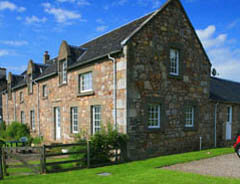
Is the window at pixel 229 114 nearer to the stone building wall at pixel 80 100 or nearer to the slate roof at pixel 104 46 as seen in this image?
the slate roof at pixel 104 46

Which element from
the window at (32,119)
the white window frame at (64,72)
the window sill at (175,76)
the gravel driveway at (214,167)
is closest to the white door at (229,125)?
the gravel driveway at (214,167)

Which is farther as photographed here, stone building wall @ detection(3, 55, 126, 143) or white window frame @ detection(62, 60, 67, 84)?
white window frame @ detection(62, 60, 67, 84)

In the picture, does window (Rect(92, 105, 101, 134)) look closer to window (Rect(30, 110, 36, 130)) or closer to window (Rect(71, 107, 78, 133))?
window (Rect(71, 107, 78, 133))

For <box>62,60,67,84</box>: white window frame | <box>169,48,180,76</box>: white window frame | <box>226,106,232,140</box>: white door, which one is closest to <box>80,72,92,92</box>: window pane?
<box>62,60,67,84</box>: white window frame

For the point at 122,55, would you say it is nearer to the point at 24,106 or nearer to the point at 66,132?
the point at 66,132

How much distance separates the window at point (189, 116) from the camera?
14125 millimetres

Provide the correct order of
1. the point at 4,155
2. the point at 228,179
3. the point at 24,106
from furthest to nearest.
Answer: the point at 24,106
the point at 4,155
the point at 228,179

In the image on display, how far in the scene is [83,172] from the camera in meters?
9.01

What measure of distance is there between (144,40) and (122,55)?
155 centimetres

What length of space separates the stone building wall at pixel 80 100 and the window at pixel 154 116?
1.83 metres

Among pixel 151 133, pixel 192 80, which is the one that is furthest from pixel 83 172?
pixel 192 80

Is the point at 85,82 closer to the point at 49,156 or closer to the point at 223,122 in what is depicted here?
the point at 49,156

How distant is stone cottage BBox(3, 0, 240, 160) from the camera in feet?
37.1

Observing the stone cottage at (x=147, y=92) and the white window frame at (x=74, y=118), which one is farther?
the white window frame at (x=74, y=118)
